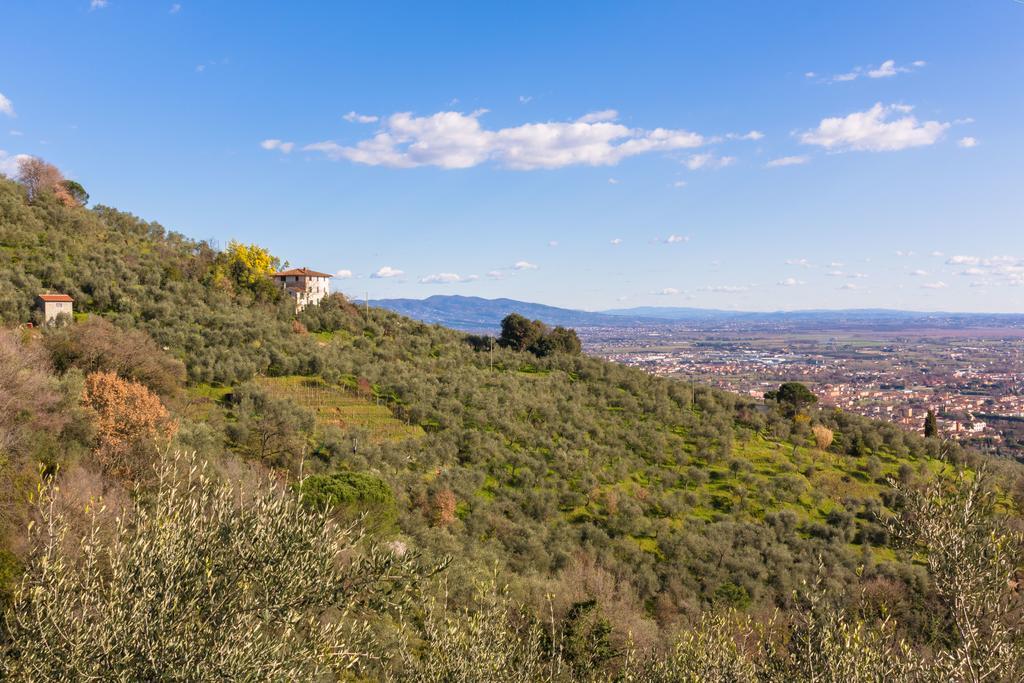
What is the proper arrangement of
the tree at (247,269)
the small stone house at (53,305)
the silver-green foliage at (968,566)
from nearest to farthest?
the silver-green foliage at (968,566) < the small stone house at (53,305) < the tree at (247,269)

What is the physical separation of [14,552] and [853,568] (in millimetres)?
36045

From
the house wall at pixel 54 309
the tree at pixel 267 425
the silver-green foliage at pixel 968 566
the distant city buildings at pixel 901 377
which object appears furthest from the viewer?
the distant city buildings at pixel 901 377

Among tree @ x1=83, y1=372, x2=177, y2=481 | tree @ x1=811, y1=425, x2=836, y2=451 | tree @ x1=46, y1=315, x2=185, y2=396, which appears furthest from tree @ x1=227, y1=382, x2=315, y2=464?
tree @ x1=811, y1=425, x2=836, y2=451

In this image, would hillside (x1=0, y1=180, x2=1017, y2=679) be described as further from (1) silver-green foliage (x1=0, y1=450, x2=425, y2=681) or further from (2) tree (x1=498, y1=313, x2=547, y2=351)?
(1) silver-green foliage (x1=0, y1=450, x2=425, y2=681)

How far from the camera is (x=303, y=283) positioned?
207ft

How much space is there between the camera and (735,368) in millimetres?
144625

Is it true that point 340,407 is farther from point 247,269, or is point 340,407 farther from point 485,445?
point 247,269

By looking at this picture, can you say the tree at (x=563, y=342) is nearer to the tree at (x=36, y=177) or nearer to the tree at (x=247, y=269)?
the tree at (x=247, y=269)

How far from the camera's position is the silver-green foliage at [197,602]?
782 cm

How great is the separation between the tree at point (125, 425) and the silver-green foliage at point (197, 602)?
40.6 feet

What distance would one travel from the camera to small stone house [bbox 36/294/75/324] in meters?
34.7

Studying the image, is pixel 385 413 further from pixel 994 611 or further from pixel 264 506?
pixel 994 611

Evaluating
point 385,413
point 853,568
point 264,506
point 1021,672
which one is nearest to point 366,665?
point 264,506

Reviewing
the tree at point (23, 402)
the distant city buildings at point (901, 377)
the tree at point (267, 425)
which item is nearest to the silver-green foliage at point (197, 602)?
the tree at point (23, 402)
